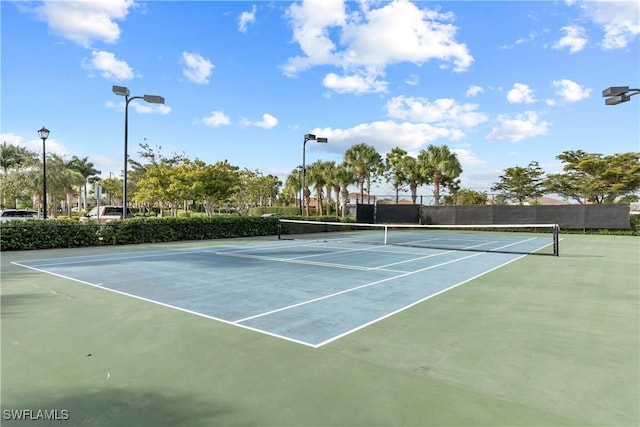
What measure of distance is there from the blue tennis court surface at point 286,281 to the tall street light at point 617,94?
504cm

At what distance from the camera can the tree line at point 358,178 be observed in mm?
23750

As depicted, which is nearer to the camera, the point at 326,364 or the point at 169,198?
the point at 326,364

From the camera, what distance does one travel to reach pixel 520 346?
3830 mm

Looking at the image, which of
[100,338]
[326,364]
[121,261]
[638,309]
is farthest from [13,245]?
[638,309]

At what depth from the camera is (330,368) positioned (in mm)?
3258

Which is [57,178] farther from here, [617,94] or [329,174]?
[617,94]

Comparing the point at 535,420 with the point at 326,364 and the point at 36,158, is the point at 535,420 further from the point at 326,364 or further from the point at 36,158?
the point at 36,158

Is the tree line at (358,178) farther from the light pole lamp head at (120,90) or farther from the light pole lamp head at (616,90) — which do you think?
the light pole lamp head at (616,90)

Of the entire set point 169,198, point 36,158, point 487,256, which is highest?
point 36,158

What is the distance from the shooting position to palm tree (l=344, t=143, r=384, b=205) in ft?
115

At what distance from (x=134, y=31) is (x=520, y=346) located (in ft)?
42.6

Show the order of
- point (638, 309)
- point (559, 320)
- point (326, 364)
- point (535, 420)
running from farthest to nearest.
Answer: point (638, 309) < point (559, 320) < point (326, 364) < point (535, 420)

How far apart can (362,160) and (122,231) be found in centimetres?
2427

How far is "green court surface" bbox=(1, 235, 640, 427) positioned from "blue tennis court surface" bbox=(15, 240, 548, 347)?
39 centimetres
